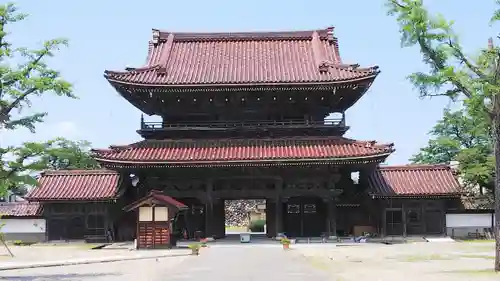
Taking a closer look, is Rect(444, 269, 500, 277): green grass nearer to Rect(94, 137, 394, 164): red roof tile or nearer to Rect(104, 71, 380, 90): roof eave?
Rect(94, 137, 394, 164): red roof tile

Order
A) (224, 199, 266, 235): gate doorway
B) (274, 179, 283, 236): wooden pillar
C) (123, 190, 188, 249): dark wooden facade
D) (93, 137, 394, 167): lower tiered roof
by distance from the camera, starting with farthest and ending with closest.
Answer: (224, 199, 266, 235): gate doorway → (274, 179, 283, 236): wooden pillar → (93, 137, 394, 167): lower tiered roof → (123, 190, 188, 249): dark wooden facade

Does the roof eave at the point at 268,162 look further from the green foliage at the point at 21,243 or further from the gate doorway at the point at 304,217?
the green foliage at the point at 21,243

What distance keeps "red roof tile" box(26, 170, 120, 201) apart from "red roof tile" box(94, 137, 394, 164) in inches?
133

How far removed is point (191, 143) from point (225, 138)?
7.13 ft

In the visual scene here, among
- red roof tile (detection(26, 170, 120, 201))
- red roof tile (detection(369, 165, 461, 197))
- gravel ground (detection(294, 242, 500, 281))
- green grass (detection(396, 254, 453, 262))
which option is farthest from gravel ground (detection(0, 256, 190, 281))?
red roof tile (detection(369, 165, 461, 197))

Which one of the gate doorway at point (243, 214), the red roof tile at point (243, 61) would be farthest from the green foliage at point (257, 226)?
the red roof tile at point (243, 61)

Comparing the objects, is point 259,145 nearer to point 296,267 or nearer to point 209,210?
point 209,210

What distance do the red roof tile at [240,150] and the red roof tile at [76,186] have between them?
3.38 m

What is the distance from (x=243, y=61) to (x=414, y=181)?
13.5m

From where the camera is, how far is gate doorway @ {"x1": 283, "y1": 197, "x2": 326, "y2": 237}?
37.9m

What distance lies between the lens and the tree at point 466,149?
41.2 m

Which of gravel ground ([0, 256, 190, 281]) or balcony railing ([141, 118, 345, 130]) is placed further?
balcony railing ([141, 118, 345, 130])

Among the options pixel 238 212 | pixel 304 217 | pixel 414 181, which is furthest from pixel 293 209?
pixel 238 212

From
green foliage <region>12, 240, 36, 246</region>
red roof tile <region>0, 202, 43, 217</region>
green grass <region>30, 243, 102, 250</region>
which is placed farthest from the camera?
red roof tile <region>0, 202, 43, 217</region>
